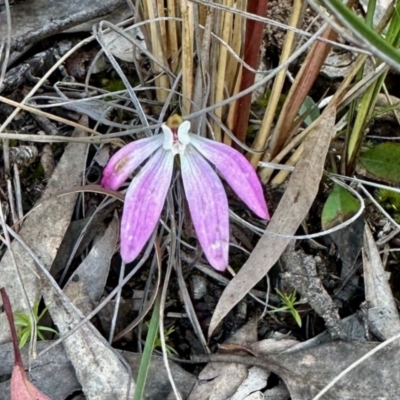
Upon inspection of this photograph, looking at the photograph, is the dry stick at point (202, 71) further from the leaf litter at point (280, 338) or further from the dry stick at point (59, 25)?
the dry stick at point (59, 25)

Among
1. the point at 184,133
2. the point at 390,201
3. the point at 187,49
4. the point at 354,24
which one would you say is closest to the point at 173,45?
the point at 187,49

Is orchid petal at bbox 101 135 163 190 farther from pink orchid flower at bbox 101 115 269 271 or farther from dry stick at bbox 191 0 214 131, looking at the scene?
dry stick at bbox 191 0 214 131

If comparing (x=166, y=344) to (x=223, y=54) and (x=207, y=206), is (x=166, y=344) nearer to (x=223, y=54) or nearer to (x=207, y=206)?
(x=207, y=206)

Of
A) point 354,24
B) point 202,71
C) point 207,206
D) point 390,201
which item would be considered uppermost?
point 354,24

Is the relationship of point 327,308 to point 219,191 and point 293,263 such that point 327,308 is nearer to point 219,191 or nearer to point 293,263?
point 293,263

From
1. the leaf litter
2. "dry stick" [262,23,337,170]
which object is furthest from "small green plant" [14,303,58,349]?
"dry stick" [262,23,337,170]

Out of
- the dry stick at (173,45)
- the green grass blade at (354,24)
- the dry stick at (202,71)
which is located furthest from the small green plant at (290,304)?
the green grass blade at (354,24)

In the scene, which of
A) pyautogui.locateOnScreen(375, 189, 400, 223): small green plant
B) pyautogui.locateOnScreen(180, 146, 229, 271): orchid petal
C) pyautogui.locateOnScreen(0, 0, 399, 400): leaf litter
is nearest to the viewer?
pyautogui.locateOnScreen(180, 146, 229, 271): orchid petal
